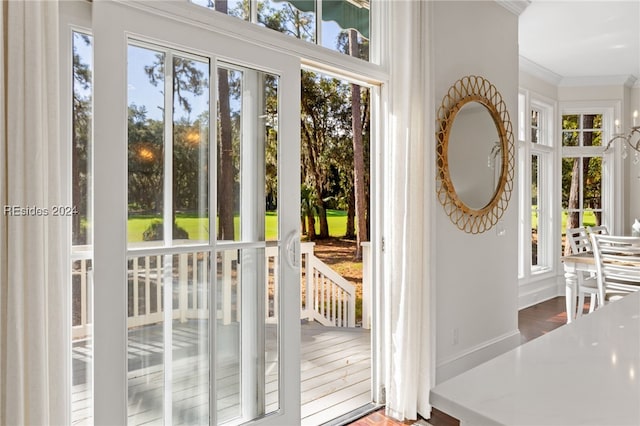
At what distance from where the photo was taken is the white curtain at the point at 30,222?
133 cm

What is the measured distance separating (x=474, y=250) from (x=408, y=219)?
923mm

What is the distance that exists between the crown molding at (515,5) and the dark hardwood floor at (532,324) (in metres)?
2.75

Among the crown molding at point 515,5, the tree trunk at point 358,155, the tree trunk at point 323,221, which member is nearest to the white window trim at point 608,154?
the tree trunk at point 358,155

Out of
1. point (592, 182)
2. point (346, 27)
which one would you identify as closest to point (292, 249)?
point (346, 27)

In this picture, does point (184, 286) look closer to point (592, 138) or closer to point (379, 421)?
point (379, 421)

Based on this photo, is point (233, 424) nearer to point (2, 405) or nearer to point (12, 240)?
point (2, 405)

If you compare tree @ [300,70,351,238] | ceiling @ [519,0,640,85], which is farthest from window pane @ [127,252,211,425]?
tree @ [300,70,351,238]

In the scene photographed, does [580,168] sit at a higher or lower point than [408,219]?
higher

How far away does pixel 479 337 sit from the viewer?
3291 mm

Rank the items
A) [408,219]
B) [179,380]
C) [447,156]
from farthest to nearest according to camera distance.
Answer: [447,156]
[408,219]
[179,380]

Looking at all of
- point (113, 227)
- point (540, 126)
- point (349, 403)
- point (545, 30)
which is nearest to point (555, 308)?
point (540, 126)

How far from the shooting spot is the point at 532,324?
15.3 ft

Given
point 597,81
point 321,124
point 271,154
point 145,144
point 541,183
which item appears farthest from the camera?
point 321,124

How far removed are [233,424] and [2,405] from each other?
972 millimetres
